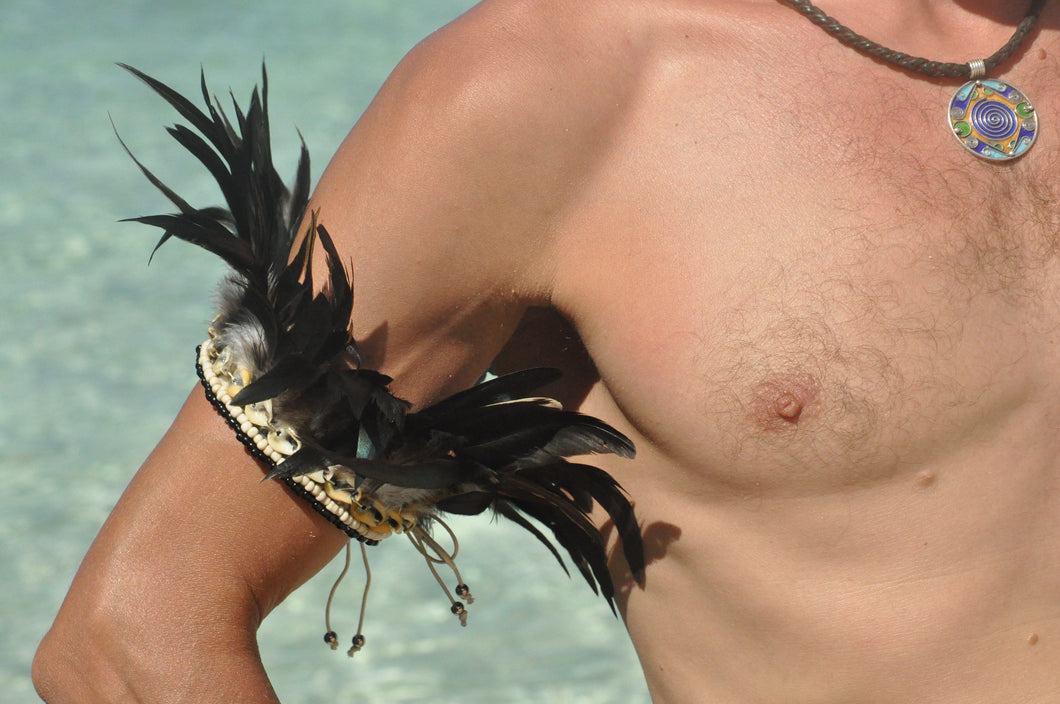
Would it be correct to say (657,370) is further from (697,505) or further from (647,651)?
(647,651)

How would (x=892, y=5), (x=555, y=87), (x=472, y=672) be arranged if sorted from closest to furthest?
(x=555, y=87), (x=892, y=5), (x=472, y=672)

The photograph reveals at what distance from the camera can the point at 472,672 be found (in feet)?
8.25

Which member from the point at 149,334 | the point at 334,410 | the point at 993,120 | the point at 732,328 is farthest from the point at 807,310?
the point at 149,334

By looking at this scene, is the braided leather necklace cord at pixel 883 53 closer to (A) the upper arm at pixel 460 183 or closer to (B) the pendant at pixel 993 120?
(B) the pendant at pixel 993 120

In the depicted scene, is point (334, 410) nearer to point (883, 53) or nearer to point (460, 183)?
point (460, 183)

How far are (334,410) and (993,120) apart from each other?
1.92 ft

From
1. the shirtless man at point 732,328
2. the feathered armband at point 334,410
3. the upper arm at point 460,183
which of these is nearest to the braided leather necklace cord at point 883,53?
the shirtless man at point 732,328

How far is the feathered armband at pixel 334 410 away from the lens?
0.92m

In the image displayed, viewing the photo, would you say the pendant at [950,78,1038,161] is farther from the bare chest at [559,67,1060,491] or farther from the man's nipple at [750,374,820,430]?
the man's nipple at [750,374,820,430]

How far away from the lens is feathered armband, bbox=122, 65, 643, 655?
3.01 feet

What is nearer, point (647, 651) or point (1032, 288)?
point (1032, 288)

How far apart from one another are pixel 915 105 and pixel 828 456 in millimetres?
302

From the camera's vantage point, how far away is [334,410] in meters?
0.93

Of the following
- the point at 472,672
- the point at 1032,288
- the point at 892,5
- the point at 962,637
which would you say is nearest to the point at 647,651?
the point at 962,637
